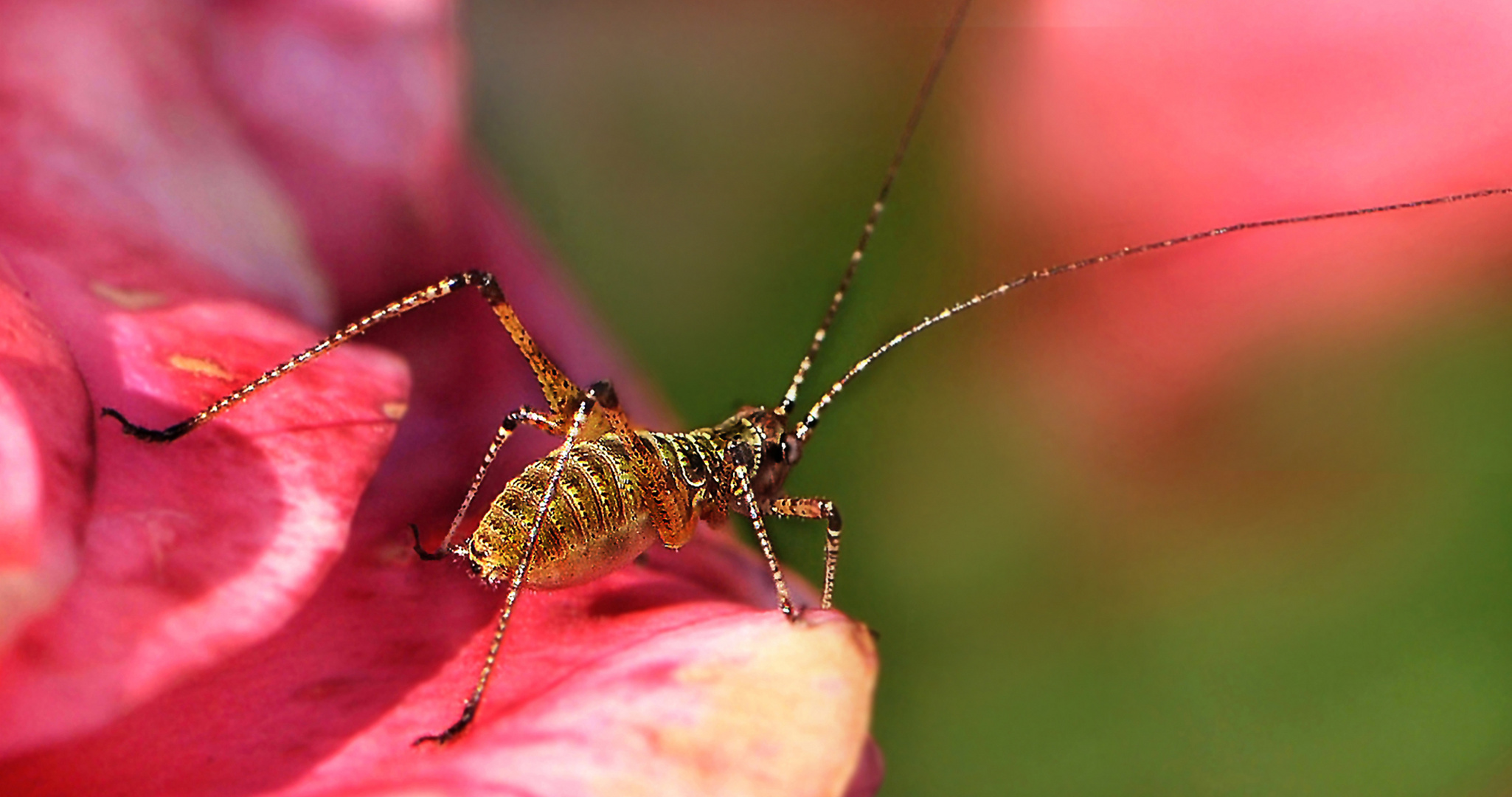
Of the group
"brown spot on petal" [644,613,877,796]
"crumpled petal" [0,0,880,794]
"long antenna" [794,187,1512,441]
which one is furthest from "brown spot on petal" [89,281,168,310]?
"long antenna" [794,187,1512,441]

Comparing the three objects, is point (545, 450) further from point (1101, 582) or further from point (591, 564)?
point (1101, 582)

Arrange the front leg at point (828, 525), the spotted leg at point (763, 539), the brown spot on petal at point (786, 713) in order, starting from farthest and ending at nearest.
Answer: the front leg at point (828, 525) → the spotted leg at point (763, 539) → the brown spot on petal at point (786, 713)

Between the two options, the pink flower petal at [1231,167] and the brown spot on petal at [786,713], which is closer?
the brown spot on petal at [786,713]

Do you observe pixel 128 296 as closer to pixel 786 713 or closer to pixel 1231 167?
pixel 786 713

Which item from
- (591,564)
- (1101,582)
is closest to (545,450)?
(591,564)

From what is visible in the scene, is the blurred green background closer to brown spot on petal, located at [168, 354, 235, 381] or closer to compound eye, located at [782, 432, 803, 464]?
compound eye, located at [782, 432, 803, 464]

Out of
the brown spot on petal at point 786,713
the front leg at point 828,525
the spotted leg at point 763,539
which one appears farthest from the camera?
the front leg at point 828,525

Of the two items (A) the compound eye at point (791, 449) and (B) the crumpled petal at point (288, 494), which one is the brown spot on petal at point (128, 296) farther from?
(A) the compound eye at point (791, 449)

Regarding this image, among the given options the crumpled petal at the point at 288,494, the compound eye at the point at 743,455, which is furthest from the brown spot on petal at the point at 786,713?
the compound eye at the point at 743,455
